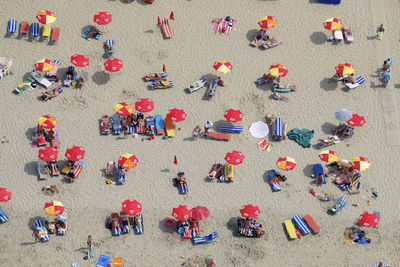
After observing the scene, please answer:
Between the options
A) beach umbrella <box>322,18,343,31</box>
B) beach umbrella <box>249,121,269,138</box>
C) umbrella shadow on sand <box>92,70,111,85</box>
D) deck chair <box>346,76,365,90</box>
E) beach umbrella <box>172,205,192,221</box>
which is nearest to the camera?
beach umbrella <box>172,205,192,221</box>

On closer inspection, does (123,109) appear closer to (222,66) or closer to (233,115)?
(233,115)

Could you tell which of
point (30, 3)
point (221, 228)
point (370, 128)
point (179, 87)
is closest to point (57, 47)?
point (30, 3)

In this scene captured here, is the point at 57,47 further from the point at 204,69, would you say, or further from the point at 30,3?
the point at 204,69

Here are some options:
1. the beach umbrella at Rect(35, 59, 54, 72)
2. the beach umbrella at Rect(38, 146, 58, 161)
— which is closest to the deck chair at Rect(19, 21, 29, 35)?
the beach umbrella at Rect(35, 59, 54, 72)

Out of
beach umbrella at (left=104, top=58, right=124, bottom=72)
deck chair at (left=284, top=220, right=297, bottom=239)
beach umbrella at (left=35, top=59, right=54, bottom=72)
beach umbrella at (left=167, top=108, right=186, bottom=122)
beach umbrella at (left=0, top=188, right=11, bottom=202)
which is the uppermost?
beach umbrella at (left=104, top=58, right=124, bottom=72)

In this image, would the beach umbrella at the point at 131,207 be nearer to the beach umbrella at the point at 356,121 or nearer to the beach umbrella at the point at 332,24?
the beach umbrella at the point at 356,121

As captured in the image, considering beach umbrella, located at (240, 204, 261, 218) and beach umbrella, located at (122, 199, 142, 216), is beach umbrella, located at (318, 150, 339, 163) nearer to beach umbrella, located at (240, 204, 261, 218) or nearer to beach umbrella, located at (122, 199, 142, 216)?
beach umbrella, located at (240, 204, 261, 218)

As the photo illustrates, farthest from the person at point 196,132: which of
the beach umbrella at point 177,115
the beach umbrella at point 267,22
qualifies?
the beach umbrella at point 267,22

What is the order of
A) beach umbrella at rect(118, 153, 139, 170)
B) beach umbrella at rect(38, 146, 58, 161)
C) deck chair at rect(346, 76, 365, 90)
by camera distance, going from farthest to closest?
deck chair at rect(346, 76, 365, 90), beach umbrella at rect(118, 153, 139, 170), beach umbrella at rect(38, 146, 58, 161)
